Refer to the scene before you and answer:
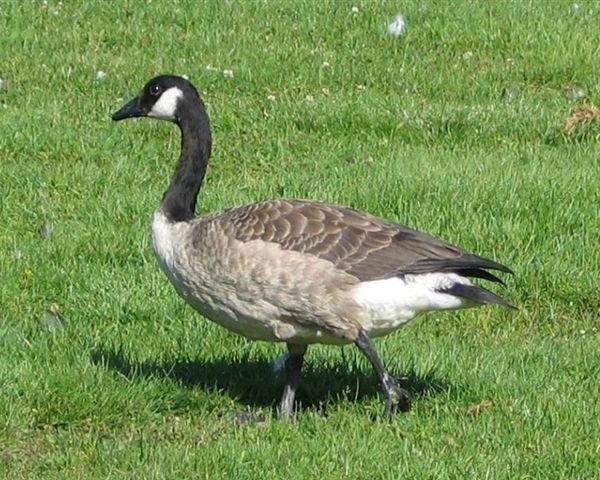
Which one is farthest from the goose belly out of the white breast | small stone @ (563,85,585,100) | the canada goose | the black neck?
small stone @ (563,85,585,100)

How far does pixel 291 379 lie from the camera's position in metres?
6.89

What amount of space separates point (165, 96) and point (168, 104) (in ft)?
0.16

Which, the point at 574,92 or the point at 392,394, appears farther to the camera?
the point at 574,92

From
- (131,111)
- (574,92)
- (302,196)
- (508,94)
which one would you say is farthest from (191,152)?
(574,92)

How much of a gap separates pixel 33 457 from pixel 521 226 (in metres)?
4.11

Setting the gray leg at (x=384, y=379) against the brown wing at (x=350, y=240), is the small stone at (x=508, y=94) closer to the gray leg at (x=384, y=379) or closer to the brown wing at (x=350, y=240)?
the brown wing at (x=350, y=240)

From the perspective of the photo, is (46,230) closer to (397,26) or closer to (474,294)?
(474,294)

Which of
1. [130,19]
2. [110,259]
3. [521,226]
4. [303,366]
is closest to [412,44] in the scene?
[130,19]

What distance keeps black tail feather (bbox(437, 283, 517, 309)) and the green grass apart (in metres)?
0.57

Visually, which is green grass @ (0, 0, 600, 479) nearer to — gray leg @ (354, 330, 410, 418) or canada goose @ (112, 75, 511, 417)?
gray leg @ (354, 330, 410, 418)

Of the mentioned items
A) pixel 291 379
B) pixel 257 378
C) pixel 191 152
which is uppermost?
pixel 191 152

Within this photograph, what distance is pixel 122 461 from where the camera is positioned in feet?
20.0

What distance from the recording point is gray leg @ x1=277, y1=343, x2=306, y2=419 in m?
6.80

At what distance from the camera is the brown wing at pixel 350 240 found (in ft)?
21.7
